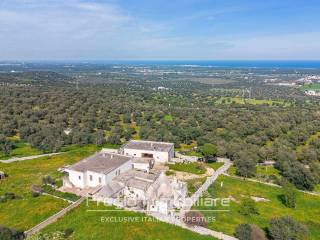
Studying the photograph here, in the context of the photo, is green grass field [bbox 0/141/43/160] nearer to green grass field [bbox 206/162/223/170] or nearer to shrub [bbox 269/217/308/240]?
green grass field [bbox 206/162/223/170]

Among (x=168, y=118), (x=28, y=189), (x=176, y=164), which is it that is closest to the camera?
(x=28, y=189)

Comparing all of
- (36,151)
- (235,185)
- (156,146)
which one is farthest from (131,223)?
(36,151)

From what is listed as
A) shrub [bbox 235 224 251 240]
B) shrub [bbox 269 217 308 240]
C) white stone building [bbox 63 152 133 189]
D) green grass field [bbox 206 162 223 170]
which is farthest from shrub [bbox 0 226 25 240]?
green grass field [bbox 206 162 223 170]

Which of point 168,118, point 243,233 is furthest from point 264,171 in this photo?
point 168,118

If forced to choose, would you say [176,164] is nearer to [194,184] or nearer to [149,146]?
[149,146]

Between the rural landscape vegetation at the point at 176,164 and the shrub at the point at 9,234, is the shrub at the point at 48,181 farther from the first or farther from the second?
the shrub at the point at 9,234

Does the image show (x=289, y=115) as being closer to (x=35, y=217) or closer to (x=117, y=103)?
(x=117, y=103)
